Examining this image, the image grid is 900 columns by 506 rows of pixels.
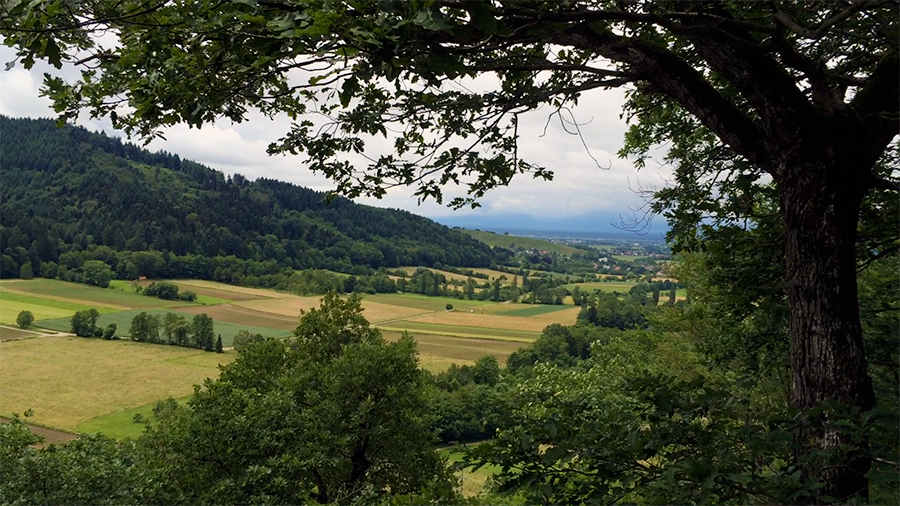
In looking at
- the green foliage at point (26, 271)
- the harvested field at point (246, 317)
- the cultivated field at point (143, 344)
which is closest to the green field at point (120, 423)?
the cultivated field at point (143, 344)

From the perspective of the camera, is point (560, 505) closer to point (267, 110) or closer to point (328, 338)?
point (267, 110)

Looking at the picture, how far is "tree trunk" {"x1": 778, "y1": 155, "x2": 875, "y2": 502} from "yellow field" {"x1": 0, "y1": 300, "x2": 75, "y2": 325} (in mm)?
52414

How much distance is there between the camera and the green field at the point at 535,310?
5691cm

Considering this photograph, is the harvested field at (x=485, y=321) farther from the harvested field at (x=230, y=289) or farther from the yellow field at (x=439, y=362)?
the harvested field at (x=230, y=289)

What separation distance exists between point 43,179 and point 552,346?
84588 millimetres

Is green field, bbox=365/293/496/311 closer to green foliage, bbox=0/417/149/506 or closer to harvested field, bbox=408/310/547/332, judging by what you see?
harvested field, bbox=408/310/547/332

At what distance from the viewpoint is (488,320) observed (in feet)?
175

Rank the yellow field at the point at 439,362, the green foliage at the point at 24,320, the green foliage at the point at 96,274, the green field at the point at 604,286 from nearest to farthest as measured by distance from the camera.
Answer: the yellow field at the point at 439,362 < the green foliage at the point at 24,320 < the green foliage at the point at 96,274 < the green field at the point at 604,286

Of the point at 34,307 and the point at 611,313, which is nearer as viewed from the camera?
the point at 611,313

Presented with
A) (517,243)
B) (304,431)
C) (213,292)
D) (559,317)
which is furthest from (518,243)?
(304,431)

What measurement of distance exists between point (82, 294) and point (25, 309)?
10.1 meters

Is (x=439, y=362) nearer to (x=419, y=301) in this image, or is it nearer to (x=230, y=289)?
(x=419, y=301)

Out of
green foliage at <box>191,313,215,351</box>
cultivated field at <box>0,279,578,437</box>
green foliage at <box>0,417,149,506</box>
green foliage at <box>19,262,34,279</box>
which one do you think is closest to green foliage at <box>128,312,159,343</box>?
cultivated field at <box>0,279,578,437</box>

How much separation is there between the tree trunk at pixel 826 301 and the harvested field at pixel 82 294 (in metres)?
57.5
